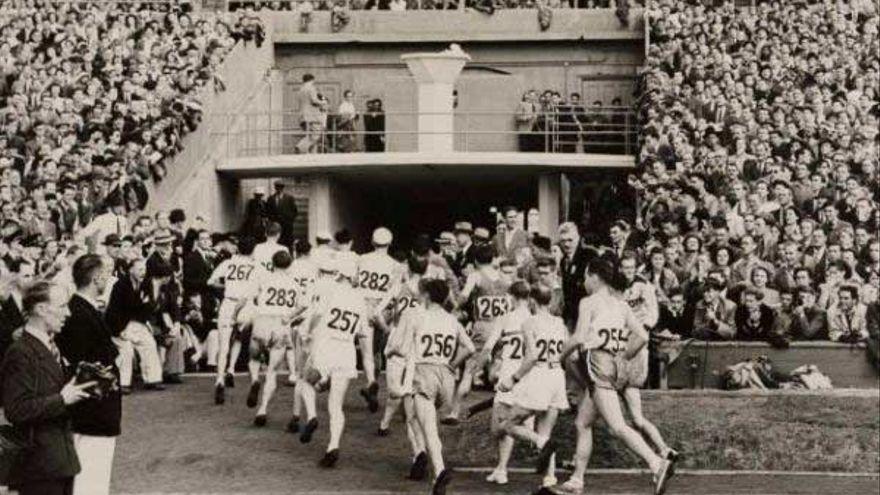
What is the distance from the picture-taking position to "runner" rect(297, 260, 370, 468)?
55.2 ft

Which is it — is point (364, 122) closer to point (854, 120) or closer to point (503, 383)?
point (854, 120)

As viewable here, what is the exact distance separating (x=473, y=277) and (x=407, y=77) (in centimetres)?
1964

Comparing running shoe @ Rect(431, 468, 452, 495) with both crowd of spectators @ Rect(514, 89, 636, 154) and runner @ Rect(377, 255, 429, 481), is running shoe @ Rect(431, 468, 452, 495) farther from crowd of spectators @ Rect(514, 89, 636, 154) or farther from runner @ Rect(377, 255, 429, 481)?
crowd of spectators @ Rect(514, 89, 636, 154)

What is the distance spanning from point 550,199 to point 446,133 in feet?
8.43

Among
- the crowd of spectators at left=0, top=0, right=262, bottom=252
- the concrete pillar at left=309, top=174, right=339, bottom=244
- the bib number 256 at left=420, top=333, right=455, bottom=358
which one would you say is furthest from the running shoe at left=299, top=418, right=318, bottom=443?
the concrete pillar at left=309, top=174, right=339, bottom=244

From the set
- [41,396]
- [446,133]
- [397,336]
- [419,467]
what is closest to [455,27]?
[446,133]

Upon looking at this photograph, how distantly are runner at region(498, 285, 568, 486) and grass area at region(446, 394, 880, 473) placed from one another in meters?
1.98

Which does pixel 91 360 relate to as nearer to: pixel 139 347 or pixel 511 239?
pixel 139 347

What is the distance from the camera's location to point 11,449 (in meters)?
10.3

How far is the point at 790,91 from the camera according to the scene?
29.1 meters

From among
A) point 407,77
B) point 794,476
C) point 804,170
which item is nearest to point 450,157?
point 407,77

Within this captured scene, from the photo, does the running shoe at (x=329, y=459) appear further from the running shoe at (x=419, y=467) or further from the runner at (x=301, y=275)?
the runner at (x=301, y=275)

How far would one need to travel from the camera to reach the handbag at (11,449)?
1034 cm

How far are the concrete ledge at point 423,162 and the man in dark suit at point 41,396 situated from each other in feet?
72.6
